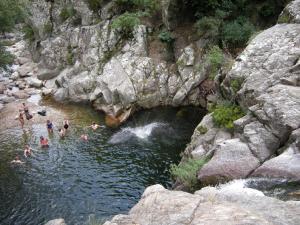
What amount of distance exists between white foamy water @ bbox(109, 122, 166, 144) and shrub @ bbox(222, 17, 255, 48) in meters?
9.54

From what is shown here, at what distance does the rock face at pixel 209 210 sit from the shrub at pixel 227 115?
9036mm

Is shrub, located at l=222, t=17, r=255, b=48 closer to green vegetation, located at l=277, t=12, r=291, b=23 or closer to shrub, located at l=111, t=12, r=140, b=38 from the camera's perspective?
green vegetation, located at l=277, t=12, r=291, b=23

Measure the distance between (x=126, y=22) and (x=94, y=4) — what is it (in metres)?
5.68

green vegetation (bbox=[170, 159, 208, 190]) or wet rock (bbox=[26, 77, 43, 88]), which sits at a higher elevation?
wet rock (bbox=[26, 77, 43, 88])

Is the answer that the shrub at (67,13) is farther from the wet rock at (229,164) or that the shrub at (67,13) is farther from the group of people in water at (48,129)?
the wet rock at (229,164)

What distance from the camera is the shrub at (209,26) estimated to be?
3334 cm

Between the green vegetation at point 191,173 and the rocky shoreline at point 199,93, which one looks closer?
the rocky shoreline at point 199,93

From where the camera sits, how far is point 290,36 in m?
22.7

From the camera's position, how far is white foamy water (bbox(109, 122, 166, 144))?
30.1 metres

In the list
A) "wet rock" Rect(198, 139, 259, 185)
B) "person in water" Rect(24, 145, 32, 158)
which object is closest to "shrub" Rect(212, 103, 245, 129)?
"wet rock" Rect(198, 139, 259, 185)

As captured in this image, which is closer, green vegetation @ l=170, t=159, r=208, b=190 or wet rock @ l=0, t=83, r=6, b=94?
green vegetation @ l=170, t=159, r=208, b=190

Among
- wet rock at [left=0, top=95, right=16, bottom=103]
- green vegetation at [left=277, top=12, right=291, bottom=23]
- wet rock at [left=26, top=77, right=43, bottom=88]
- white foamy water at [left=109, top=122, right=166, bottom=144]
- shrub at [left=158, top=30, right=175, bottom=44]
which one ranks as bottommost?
white foamy water at [left=109, top=122, right=166, bottom=144]

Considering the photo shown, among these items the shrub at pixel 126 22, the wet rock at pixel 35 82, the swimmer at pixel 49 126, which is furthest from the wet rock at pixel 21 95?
the shrub at pixel 126 22

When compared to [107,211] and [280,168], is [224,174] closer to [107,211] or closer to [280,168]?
[280,168]
